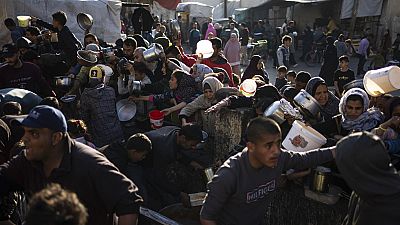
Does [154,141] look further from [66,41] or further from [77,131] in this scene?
[66,41]

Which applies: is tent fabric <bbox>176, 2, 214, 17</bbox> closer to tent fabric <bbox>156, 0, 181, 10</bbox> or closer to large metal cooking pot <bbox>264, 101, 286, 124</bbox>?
tent fabric <bbox>156, 0, 181, 10</bbox>

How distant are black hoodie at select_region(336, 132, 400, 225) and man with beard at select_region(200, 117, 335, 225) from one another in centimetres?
49

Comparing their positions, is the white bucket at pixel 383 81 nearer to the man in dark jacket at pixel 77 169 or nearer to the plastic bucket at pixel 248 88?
the plastic bucket at pixel 248 88

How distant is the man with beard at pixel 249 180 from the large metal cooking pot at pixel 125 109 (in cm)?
329

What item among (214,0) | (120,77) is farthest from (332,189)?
(214,0)

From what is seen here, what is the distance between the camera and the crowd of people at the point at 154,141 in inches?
83.3

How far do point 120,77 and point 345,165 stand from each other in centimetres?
432

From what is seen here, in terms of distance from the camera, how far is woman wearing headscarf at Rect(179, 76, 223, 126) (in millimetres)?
5023

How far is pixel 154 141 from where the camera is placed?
4.33 meters

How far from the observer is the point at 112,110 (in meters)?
5.18

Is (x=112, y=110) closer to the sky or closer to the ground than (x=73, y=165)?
closer to the ground

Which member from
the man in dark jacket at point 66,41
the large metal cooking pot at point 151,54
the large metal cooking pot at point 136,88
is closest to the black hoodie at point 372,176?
the large metal cooking pot at point 136,88

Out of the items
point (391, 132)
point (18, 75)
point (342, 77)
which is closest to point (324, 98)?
point (391, 132)

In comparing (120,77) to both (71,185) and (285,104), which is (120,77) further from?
(71,185)
